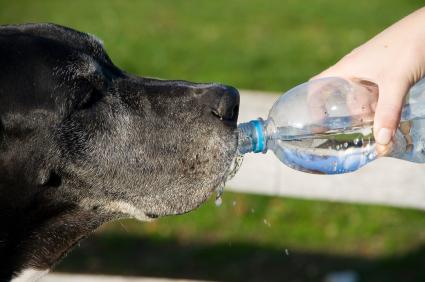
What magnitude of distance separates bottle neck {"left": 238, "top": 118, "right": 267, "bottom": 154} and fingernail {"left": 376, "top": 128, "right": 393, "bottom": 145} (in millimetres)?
771

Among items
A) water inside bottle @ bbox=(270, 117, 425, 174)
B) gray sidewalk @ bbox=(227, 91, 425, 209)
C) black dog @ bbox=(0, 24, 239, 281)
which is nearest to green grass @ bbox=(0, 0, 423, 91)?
gray sidewalk @ bbox=(227, 91, 425, 209)

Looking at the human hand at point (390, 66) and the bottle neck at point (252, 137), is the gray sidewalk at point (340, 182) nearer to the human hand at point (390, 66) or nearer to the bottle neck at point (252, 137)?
the bottle neck at point (252, 137)

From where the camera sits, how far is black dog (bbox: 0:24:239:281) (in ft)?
12.8

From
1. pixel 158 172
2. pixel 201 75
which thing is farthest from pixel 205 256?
pixel 201 75

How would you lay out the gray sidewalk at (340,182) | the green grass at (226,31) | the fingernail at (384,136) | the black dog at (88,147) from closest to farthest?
the fingernail at (384,136) < the black dog at (88,147) < the gray sidewalk at (340,182) < the green grass at (226,31)

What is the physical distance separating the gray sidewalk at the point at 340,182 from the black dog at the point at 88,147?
Answer: 1372 millimetres

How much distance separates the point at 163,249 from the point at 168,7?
311 inches

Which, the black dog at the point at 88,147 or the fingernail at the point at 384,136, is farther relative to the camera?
the black dog at the point at 88,147

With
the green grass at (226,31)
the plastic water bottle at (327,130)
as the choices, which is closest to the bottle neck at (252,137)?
the plastic water bottle at (327,130)

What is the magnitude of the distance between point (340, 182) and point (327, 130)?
1.46 meters

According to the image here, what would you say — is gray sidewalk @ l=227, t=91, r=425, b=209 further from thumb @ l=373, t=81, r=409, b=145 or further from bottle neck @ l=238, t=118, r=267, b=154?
thumb @ l=373, t=81, r=409, b=145

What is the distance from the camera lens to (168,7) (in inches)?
543

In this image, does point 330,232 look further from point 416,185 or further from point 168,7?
point 168,7

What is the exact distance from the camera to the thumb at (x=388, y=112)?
3.46 m
